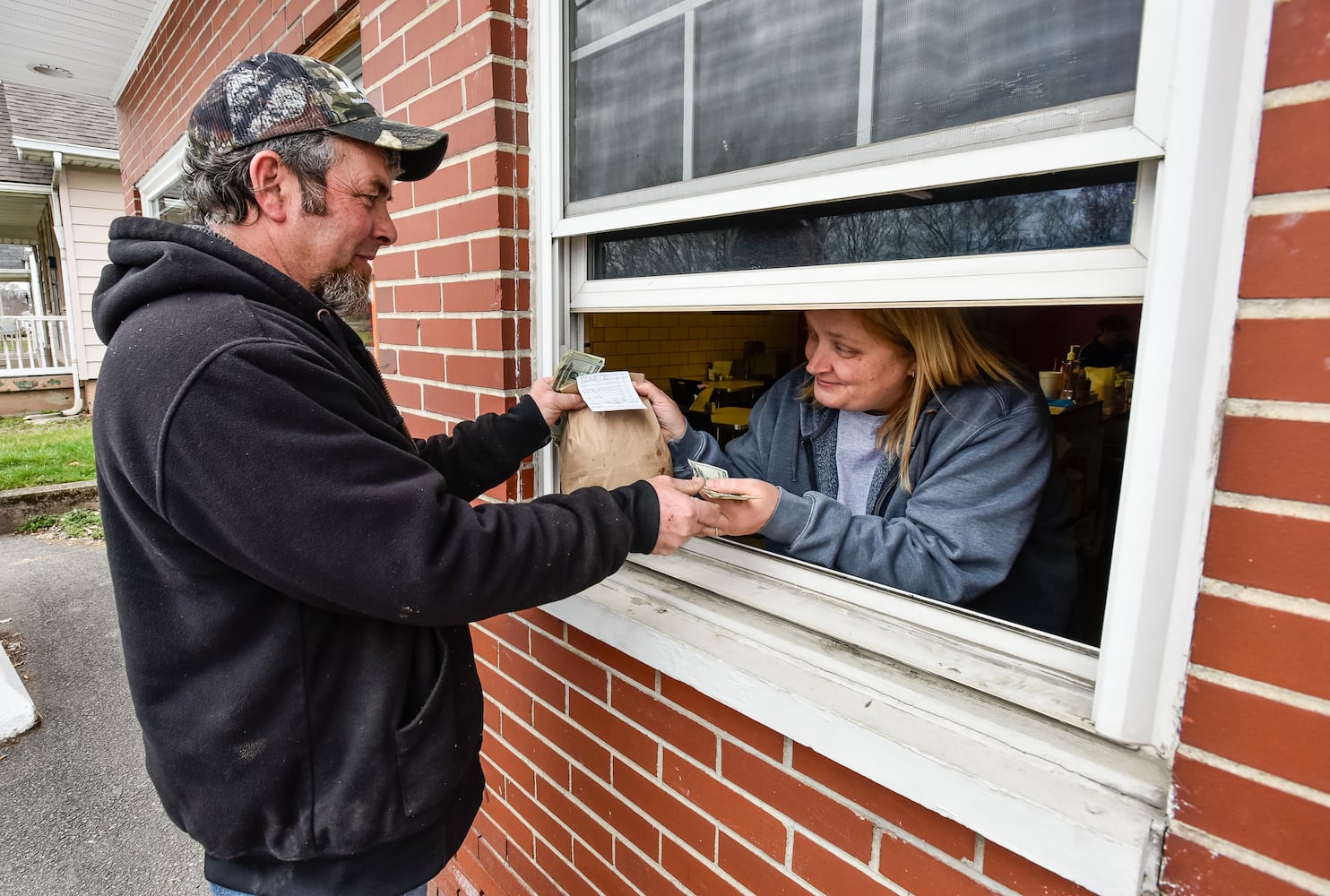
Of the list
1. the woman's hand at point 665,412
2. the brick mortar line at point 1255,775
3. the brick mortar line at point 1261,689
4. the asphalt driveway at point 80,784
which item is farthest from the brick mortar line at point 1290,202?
the asphalt driveway at point 80,784

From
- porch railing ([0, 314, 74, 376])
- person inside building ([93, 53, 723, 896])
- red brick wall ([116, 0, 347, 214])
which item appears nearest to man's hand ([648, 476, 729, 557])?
person inside building ([93, 53, 723, 896])

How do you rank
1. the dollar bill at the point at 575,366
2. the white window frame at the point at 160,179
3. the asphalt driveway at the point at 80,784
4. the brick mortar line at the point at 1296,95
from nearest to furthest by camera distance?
the brick mortar line at the point at 1296,95 → the dollar bill at the point at 575,366 → the asphalt driveway at the point at 80,784 → the white window frame at the point at 160,179

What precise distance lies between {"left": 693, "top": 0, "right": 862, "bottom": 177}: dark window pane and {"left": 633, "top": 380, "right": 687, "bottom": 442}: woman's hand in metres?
0.58

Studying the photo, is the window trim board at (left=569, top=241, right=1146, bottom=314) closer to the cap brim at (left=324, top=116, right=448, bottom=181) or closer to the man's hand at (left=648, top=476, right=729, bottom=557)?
the man's hand at (left=648, top=476, right=729, bottom=557)

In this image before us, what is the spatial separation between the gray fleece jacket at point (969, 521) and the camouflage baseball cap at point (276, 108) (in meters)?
1.12

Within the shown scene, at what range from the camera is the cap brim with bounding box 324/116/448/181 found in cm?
137

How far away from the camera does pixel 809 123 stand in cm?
126

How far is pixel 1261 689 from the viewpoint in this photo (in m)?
0.81

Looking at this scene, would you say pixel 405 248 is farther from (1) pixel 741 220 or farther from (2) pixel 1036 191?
(2) pixel 1036 191

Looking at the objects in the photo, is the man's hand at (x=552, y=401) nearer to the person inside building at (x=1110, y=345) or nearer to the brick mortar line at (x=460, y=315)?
the brick mortar line at (x=460, y=315)

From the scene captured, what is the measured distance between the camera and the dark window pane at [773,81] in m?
1.21

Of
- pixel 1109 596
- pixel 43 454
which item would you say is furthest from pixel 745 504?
pixel 43 454

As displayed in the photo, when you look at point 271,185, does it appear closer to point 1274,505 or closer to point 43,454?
point 1274,505

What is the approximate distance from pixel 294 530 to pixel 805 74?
1131mm
